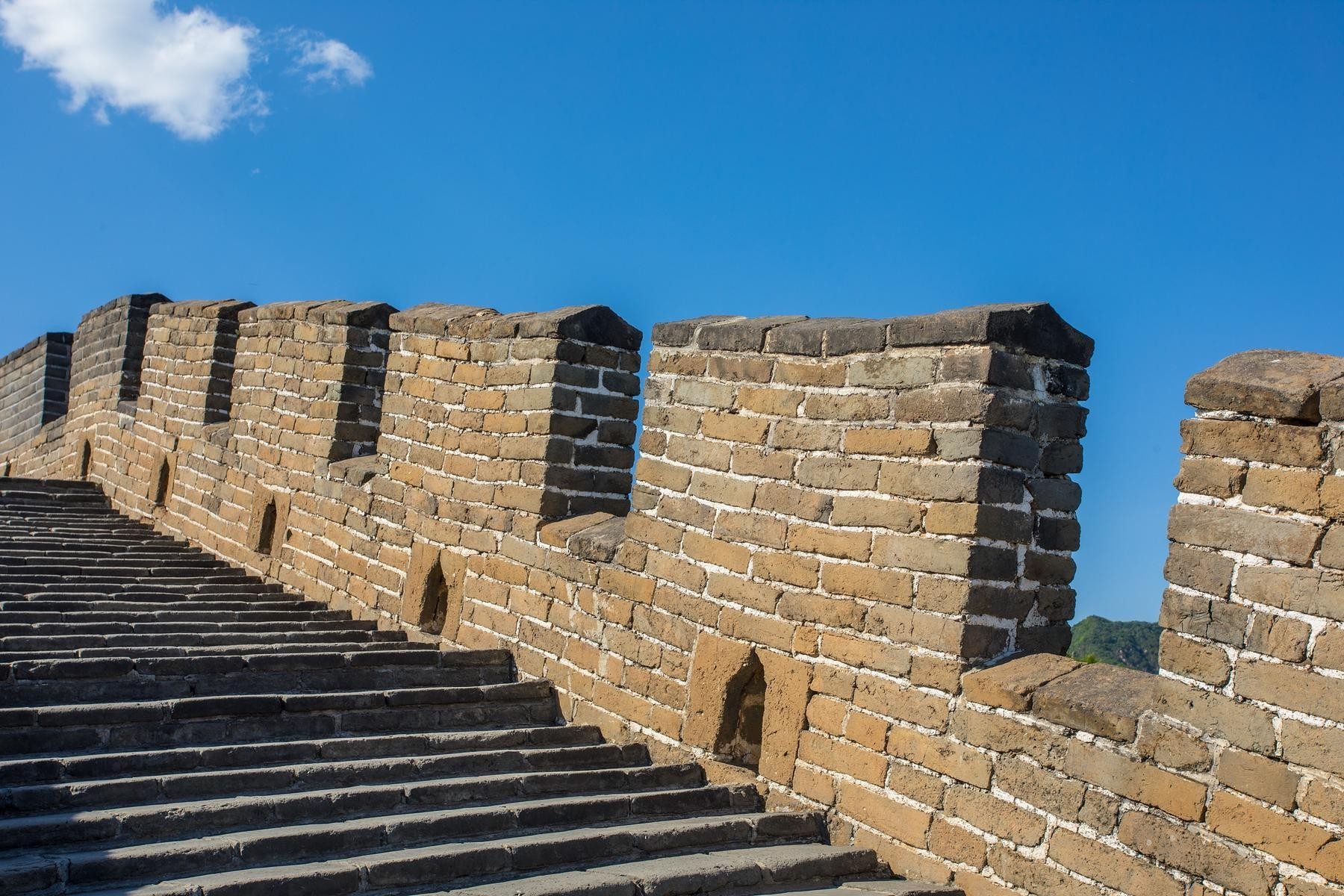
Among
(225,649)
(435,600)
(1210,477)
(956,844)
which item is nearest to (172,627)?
(225,649)

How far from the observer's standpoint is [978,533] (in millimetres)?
4113

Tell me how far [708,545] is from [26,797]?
2.58m

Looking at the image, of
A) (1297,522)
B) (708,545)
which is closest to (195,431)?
(708,545)

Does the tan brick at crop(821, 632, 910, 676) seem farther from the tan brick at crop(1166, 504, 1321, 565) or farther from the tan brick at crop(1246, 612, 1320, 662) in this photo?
the tan brick at crop(1246, 612, 1320, 662)

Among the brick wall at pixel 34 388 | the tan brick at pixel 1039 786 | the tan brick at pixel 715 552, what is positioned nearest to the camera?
the tan brick at pixel 1039 786

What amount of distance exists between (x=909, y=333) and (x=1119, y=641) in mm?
21623

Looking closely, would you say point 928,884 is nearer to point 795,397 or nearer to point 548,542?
point 795,397

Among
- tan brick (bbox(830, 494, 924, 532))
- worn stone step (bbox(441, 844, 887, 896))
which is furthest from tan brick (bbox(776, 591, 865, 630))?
worn stone step (bbox(441, 844, 887, 896))

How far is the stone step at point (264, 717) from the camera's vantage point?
4.27m

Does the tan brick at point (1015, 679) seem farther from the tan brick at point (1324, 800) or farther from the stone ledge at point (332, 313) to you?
the stone ledge at point (332, 313)

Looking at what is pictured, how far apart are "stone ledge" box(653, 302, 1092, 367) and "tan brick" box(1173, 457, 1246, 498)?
2.52 ft

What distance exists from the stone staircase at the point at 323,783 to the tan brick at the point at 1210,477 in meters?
1.55

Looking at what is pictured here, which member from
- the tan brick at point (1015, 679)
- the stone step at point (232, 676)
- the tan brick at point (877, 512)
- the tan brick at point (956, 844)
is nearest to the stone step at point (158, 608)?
the stone step at point (232, 676)

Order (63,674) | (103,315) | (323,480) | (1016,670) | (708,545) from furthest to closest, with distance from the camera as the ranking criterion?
(103,315) < (323,480) < (708,545) < (63,674) < (1016,670)
